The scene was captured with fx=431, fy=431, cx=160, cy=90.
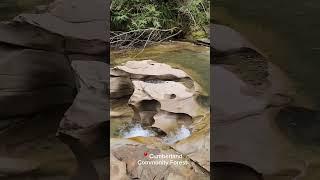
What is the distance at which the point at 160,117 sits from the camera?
126 inches

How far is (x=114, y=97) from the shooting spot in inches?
125

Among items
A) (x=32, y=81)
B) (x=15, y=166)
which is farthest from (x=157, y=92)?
(x=15, y=166)

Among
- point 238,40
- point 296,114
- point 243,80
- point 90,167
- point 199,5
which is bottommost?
point 90,167

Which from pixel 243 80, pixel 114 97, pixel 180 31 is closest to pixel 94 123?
pixel 114 97

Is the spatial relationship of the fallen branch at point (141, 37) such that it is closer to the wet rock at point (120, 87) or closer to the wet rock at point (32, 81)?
the wet rock at point (120, 87)

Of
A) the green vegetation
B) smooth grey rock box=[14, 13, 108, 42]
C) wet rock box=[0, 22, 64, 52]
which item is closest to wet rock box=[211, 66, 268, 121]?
the green vegetation

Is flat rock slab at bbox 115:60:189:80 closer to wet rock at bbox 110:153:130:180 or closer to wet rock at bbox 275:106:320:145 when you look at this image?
wet rock at bbox 110:153:130:180

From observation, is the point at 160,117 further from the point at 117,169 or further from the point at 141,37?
the point at 141,37

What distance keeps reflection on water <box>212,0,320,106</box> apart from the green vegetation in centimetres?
13

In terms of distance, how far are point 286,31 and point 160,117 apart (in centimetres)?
113

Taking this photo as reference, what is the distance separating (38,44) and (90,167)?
994 millimetres

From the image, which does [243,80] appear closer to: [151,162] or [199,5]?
[199,5]

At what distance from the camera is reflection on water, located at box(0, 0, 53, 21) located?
3.22 meters

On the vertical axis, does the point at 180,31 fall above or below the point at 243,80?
above
